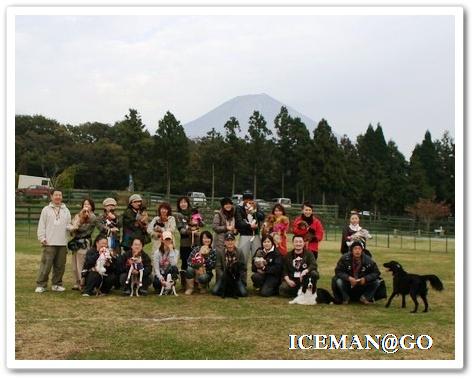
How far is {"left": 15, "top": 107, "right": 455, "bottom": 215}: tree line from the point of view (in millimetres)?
42438

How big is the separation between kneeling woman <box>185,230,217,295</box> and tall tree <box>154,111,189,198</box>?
3278cm

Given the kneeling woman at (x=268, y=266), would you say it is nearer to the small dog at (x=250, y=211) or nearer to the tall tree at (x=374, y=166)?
the small dog at (x=250, y=211)

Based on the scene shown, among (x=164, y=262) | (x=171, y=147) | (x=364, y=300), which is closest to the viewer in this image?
(x=364, y=300)

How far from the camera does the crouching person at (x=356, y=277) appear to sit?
7.70 metres

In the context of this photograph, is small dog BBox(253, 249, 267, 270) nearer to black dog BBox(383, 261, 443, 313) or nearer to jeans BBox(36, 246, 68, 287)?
black dog BBox(383, 261, 443, 313)

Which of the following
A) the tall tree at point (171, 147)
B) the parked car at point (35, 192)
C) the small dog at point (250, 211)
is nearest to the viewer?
the small dog at point (250, 211)

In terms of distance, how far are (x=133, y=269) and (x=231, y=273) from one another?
59.4 inches

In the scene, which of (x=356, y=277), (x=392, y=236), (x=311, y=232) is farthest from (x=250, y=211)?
(x=392, y=236)

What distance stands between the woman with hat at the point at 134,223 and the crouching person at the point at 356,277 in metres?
3.13

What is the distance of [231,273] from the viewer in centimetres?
819

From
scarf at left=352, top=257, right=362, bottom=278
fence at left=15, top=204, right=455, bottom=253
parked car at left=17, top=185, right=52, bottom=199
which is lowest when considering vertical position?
fence at left=15, top=204, right=455, bottom=253

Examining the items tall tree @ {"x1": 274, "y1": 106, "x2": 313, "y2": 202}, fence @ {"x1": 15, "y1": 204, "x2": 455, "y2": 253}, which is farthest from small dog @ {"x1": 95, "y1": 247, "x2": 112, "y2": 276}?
tall tree @ {"x1": 274, "y1": 106, "x2": 313, "y2": 202}

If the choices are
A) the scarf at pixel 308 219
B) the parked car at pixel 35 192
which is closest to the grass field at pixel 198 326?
the scarf at pixel 308 219

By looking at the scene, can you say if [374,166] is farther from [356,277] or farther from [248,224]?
[356,277]
